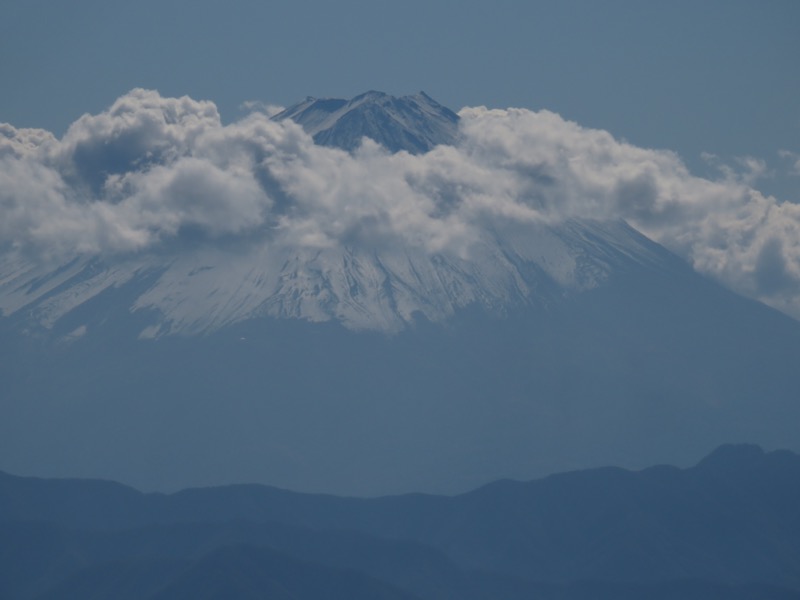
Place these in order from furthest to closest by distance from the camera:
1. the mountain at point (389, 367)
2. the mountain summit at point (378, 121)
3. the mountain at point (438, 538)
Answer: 1. the mountain summit at point (378, 121)
2. the mountain at point (389, 367)
3. the mountain at point (438, 538)

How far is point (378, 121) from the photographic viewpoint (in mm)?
185750

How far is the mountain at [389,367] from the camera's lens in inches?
5344

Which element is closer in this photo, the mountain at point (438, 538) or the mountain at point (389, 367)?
the mountain at point (438, 538)

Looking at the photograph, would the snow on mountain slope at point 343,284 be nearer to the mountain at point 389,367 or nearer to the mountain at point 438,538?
the mountain at point 389,367

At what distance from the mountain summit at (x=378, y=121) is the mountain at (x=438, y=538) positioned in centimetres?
7274

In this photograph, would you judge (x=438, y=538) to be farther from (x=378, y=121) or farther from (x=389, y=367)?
(x=378, y=121)

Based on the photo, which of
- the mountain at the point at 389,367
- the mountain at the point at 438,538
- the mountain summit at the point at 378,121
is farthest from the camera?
the mountain summit at the point at 378,121

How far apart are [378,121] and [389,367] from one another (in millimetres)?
47439

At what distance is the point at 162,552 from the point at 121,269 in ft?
236

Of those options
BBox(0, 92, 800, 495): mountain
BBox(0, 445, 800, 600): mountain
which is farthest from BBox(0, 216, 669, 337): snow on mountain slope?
BBox(0, 445, 800, 600): mountain

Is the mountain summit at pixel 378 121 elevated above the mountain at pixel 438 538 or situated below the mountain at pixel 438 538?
above

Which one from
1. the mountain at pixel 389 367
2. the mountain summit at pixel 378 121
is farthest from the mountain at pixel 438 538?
the mountain summit at pixel 378 121

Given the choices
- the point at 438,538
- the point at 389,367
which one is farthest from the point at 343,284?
the point at 438,538

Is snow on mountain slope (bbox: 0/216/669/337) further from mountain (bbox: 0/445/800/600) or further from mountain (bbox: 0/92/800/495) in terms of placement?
mountain (bbox: 0/445/800/600)
